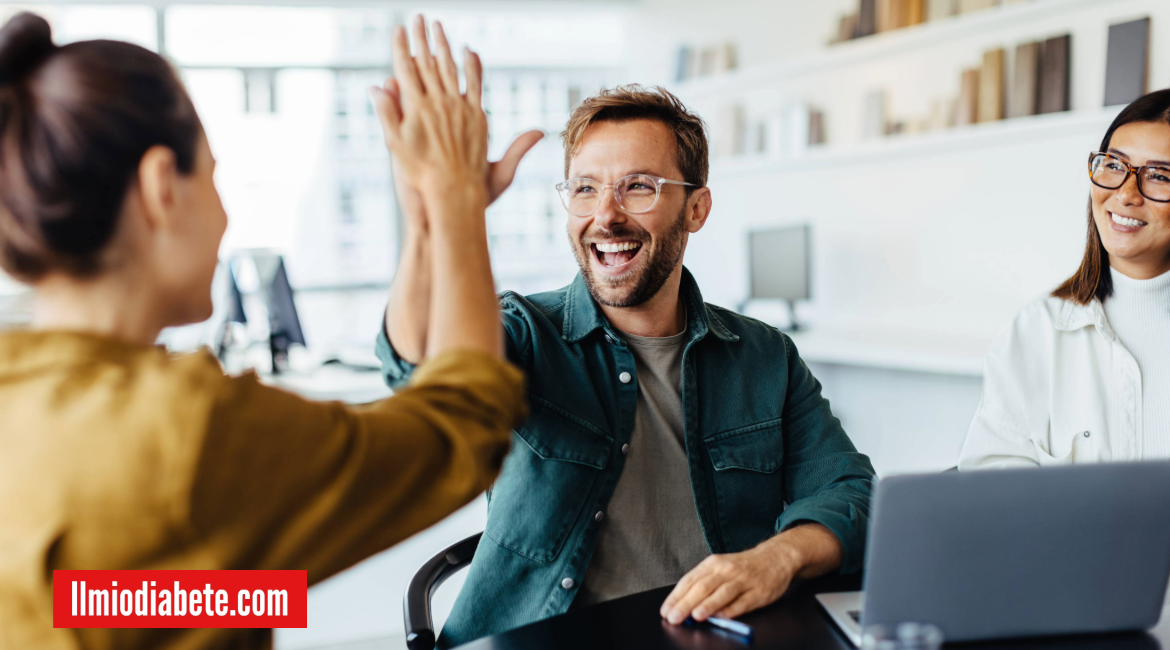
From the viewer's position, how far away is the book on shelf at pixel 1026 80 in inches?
137

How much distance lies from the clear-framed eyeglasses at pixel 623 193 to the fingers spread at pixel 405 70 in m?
0.88

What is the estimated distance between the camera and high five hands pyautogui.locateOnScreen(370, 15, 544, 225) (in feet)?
2.76

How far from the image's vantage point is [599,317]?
1.63m

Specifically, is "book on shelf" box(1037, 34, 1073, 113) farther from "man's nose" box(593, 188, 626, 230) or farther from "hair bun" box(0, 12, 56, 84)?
"hair bun" box(0, 12, 56, 84)

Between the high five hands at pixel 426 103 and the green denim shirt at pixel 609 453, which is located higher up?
the high five hands at pixel 426 103

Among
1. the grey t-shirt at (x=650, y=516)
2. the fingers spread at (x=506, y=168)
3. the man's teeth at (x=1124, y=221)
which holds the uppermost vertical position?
the fingers spread at (x=506, y=168)

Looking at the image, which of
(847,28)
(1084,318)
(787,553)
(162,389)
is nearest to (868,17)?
(847,28)

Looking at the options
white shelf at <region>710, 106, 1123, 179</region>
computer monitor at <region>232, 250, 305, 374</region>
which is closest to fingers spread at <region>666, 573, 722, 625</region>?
white shelf at <region>710, 106, 1123, 179</region>

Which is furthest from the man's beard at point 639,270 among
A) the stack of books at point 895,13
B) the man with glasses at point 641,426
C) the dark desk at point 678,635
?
the stack of books at point 895,13

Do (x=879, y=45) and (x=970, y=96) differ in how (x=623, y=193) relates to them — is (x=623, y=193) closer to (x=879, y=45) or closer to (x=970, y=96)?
(x=970, y=96)

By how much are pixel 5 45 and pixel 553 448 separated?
0.95 metres

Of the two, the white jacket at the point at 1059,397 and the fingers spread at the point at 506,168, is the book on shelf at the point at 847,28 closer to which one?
the white jacket at the point at 1059,397

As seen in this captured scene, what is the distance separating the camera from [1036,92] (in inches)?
138

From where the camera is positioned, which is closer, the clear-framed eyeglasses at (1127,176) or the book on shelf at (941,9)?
the clear-framed eyeglasses at (1127,176)
